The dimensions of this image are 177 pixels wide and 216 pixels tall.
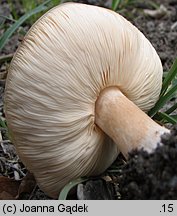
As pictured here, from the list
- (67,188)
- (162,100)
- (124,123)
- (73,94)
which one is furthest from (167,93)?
(67,188)

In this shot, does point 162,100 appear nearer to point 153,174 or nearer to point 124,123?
point 124,123

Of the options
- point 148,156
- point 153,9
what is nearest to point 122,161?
point 148,156

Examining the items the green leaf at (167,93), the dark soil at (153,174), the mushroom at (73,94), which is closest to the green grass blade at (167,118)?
the green leaf at (167,93)

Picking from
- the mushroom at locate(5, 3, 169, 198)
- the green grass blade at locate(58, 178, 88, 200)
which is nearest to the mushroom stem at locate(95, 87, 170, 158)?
the mushroom at locate(5, 3, 169, 198)

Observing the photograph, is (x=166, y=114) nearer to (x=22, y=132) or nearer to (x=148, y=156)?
(x=148, y=156)

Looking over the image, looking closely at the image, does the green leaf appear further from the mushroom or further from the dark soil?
the dark soil

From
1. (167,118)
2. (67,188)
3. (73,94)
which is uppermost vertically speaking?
(73,94)
